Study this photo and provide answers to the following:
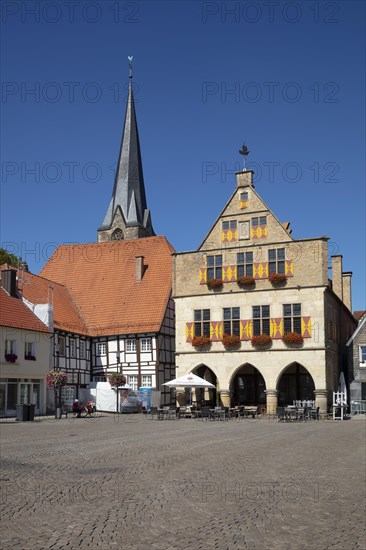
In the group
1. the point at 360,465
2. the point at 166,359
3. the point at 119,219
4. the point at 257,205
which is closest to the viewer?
the point at 360,465

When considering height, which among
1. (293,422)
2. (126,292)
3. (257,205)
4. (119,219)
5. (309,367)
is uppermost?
(119,219)

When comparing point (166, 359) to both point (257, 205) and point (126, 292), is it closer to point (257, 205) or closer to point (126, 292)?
point (126, 292)

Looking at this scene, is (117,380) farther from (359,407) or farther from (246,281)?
(359,407)

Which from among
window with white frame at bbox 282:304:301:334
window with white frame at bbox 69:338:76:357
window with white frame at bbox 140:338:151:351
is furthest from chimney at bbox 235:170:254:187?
window with white frame at bbox 69:338:76:357

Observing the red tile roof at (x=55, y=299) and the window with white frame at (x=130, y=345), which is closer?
the red tile roof at (x=55, y=299)

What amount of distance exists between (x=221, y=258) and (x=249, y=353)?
6145 millimetres

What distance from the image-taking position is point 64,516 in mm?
9023

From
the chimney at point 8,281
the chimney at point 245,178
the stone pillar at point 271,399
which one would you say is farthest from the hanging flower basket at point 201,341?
the chimney at point 8,281

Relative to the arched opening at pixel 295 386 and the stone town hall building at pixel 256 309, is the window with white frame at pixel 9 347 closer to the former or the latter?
the stone town hall building at pixel 256 309

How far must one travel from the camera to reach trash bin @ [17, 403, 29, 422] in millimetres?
32625

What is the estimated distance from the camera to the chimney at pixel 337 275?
49.9m

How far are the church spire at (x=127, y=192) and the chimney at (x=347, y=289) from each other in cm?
2537

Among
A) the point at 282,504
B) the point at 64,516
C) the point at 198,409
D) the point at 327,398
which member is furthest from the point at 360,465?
the point at 327,398

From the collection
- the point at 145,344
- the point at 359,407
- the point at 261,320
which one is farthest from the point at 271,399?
the point at 145,344
